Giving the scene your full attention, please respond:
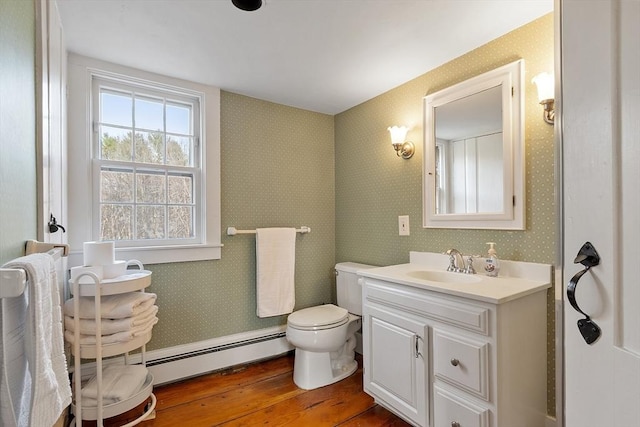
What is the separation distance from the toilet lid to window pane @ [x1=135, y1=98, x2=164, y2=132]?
5.44 ft

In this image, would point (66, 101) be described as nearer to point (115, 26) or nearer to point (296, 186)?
point (115, 26)

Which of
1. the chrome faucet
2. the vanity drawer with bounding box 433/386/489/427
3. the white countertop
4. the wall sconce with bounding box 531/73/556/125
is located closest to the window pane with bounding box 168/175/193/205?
the white countertop

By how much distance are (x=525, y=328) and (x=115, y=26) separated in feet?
8.14

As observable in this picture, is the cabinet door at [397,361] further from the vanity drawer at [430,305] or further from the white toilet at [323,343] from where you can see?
the white toilet at [323,343]

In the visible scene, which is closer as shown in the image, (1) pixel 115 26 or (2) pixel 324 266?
(1) pixel 115 26

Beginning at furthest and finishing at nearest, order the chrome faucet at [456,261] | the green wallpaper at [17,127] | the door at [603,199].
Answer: the chrome faucet at [456,261] < the green wallpaper at [17,127] < the door at [603,199]

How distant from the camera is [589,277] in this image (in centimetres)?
65

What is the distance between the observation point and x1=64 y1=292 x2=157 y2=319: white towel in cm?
152

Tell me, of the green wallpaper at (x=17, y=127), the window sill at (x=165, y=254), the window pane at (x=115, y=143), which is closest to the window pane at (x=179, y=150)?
the window pane at (x=115, y=143)

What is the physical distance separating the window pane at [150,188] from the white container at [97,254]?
587 mm

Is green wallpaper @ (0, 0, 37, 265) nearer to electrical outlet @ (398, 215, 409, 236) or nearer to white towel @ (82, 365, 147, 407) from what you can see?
white towel @ (82, 365, 147, 407)

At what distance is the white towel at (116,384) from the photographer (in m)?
1.55

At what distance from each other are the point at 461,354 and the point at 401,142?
1.40m

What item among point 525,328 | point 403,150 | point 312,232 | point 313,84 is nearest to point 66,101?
point 313,84
